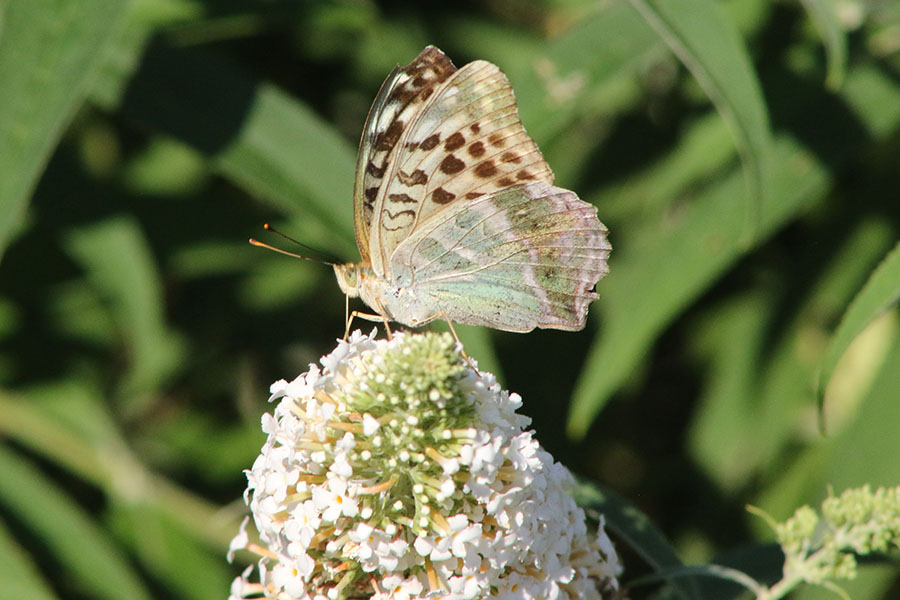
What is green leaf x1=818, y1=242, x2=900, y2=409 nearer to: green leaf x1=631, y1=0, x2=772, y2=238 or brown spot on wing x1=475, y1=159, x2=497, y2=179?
green leaf x1=631, y1=0, x2=772, y2=238

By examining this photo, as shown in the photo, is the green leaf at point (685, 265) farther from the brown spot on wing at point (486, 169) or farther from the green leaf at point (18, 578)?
the green leaf at point (18, 578)

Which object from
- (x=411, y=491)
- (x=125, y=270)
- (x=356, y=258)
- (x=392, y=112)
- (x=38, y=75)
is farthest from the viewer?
(x=125, y=270)

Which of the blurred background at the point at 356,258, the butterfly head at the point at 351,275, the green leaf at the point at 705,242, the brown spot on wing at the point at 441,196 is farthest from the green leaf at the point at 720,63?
the butterfly head at the point at 351,275

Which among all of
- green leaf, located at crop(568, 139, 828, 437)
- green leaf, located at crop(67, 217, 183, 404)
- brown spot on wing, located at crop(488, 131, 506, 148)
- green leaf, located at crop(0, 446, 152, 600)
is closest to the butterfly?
brown spot on wing, located at crop(488, 131, 506, 148)

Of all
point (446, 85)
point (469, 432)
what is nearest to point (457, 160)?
point (446, 85)

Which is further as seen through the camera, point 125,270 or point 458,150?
point 125,270

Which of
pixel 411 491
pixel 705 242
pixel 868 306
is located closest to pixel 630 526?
pixel 411 491

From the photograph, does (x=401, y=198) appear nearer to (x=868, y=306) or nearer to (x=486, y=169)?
(x=486, y=169)

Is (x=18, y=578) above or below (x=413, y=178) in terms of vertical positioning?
below
